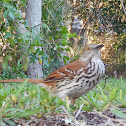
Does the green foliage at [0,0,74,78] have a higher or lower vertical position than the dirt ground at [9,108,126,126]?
higher

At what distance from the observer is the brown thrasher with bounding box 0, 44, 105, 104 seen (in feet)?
8.11

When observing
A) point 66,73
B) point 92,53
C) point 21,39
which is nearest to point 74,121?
point 66,73

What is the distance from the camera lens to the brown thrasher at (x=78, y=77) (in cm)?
247

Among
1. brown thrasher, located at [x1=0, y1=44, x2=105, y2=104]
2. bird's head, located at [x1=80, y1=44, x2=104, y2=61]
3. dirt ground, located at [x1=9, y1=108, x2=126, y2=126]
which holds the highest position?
bird's head, located at [x1=80, y1=44, x2=104, y2=61]

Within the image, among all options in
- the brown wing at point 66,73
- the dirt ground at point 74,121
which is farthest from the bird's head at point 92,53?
the dirt ground at point 74,121

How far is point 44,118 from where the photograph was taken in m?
1.80

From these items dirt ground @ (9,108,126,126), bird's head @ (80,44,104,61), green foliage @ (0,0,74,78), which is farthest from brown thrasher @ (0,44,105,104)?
green foliage @ (0,0,74,78)


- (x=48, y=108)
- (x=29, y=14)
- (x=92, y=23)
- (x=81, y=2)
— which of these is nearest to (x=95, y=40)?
(x=92, y=23)

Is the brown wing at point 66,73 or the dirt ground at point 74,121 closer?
the dirt ground at point 74,121

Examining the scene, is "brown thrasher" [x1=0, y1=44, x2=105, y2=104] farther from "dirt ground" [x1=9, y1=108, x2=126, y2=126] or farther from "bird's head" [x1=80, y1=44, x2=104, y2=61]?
"dirt ground" [x1=9, y1=108, x2=126, y2=126]

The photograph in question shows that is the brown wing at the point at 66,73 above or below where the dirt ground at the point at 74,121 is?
above

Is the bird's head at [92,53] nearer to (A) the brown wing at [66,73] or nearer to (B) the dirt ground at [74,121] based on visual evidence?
(A) the brown wing at [66,73]

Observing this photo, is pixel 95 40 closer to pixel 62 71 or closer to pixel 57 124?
pixel 62 71

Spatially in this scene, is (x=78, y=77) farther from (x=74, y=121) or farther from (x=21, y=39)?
Result: (x=21, y=39)
